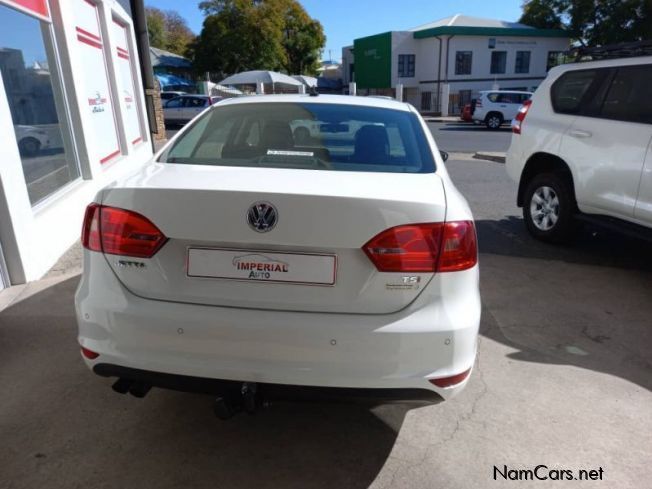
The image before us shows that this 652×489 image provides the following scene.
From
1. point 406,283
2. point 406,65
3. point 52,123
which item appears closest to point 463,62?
point 406,65

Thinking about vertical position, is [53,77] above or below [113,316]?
above

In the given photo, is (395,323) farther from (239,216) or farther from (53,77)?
(53,77)

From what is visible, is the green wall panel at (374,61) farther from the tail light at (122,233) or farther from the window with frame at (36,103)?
the tail light at (122,233)

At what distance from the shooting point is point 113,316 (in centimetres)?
202

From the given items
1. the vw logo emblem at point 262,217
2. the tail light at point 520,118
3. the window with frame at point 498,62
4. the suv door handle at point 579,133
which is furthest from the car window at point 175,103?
the window with frame at point 498,62

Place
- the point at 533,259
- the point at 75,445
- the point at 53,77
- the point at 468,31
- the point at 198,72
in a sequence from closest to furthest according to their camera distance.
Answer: the point at 75,445
the point at 533,259
the point at 53,77
the point at 468,31
the point at 198,72

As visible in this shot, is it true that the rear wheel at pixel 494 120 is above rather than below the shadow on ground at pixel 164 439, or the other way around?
below

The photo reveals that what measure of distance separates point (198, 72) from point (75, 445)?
4606cm

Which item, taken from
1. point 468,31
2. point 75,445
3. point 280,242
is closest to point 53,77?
point 75,445

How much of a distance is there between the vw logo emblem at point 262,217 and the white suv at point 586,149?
3.62 meters

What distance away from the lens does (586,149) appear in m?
4.82

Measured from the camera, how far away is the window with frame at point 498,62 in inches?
1602

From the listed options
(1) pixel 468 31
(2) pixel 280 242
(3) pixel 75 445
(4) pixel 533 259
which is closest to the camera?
(2) pixel 280 242

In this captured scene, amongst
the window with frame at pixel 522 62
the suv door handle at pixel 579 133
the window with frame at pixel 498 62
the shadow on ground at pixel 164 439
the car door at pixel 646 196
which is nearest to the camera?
the shadow on ground at pixel 164 439
